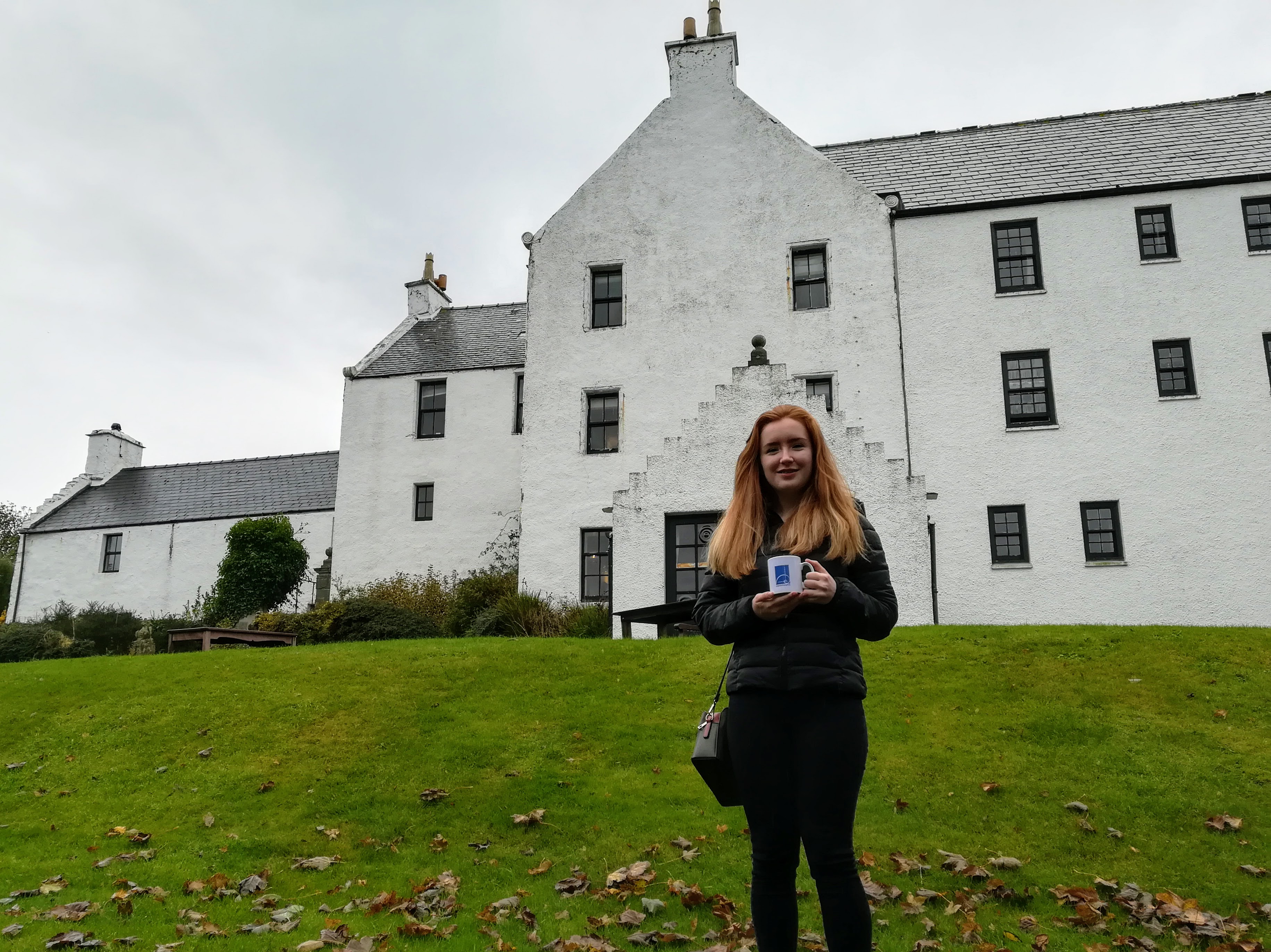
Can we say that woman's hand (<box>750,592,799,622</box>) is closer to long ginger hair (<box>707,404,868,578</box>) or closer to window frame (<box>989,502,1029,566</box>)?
long ginger hair (<box>707,404,868,578</box>)

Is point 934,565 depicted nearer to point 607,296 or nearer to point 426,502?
point 607,296

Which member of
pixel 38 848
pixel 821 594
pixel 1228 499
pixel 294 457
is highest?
pixel 294 457

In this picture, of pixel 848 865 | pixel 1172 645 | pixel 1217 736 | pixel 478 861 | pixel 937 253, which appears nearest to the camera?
pixel 848 865

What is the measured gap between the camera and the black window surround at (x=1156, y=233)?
2092 centimetres

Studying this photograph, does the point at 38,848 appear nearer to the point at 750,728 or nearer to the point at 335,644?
the point at 750,728

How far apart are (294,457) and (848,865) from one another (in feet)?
126

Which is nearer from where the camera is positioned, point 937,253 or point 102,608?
point 937,253

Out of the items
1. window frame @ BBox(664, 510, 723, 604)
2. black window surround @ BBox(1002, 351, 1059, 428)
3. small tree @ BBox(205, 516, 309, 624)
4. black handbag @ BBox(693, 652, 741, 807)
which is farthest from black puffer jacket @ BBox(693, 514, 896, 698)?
small tree @ BBox(205, 516, 309, 624)

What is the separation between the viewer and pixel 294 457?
39188 mm

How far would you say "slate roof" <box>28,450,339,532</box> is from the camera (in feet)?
120

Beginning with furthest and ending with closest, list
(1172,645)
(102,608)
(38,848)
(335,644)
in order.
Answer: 1. (102,608)
2. (335,644)
3. (1172,645)
4. (38,848)

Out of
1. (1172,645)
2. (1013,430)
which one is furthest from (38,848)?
(1013,430)

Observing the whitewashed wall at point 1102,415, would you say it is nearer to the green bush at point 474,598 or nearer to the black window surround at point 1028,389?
the black window surround at point 1028,389

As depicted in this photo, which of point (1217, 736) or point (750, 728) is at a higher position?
point (750, 728)
